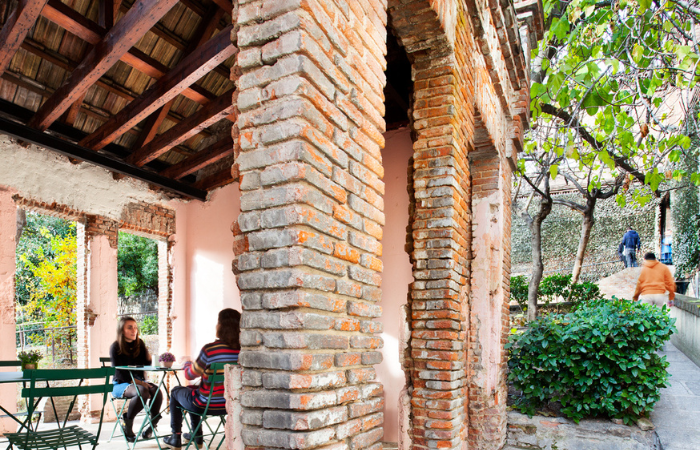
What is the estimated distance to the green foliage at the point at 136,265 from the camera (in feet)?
57.6

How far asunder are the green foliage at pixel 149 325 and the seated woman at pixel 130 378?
12708 millimetres

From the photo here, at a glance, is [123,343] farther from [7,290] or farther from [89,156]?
[89,156]

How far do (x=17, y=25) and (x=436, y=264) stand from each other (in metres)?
3.98

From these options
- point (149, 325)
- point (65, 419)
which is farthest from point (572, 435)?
point (149, 325)

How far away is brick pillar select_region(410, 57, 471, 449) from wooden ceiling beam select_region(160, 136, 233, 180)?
393cm

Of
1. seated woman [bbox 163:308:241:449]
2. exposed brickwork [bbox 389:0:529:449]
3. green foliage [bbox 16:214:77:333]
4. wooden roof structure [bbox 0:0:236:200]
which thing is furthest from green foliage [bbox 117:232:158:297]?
exposed brickwork [bbox 389:0:529:449]

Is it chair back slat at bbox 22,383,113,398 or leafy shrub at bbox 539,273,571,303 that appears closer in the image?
chair back slat at bbox 22,383,113,398

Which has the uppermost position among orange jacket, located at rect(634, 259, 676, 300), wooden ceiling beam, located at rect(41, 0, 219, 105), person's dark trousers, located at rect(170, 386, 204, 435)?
wooden ceiling beam, located at rect(41, 0, 219, 105)

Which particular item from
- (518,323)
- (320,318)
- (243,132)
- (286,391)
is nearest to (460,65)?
(243,132)

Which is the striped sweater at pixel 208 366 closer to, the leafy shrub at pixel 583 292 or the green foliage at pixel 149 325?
the leafy shrub at pixel 583 292

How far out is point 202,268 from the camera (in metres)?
8.40

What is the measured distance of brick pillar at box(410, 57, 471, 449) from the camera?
3885 mm

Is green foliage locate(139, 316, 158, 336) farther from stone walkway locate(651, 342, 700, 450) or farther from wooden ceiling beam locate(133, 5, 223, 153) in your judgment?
stone walkway locate(651, 342, 700, 450)

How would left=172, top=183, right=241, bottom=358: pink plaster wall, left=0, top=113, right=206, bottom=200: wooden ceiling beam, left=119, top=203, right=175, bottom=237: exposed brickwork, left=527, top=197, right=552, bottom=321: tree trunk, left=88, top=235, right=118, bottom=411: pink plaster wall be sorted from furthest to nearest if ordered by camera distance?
left=527, top=197, right=552, bottom=321: tree trunk < left=172, top=183, right=241, bottom=358: pink plaster wall < left=119, top=203, right=175, bottom=237: exposed brickwork < left=88, top=235, right=118, bottom=411: pink plaster wall < left=0, top=113, right=206, bottom=200: wooden ceiling beam
